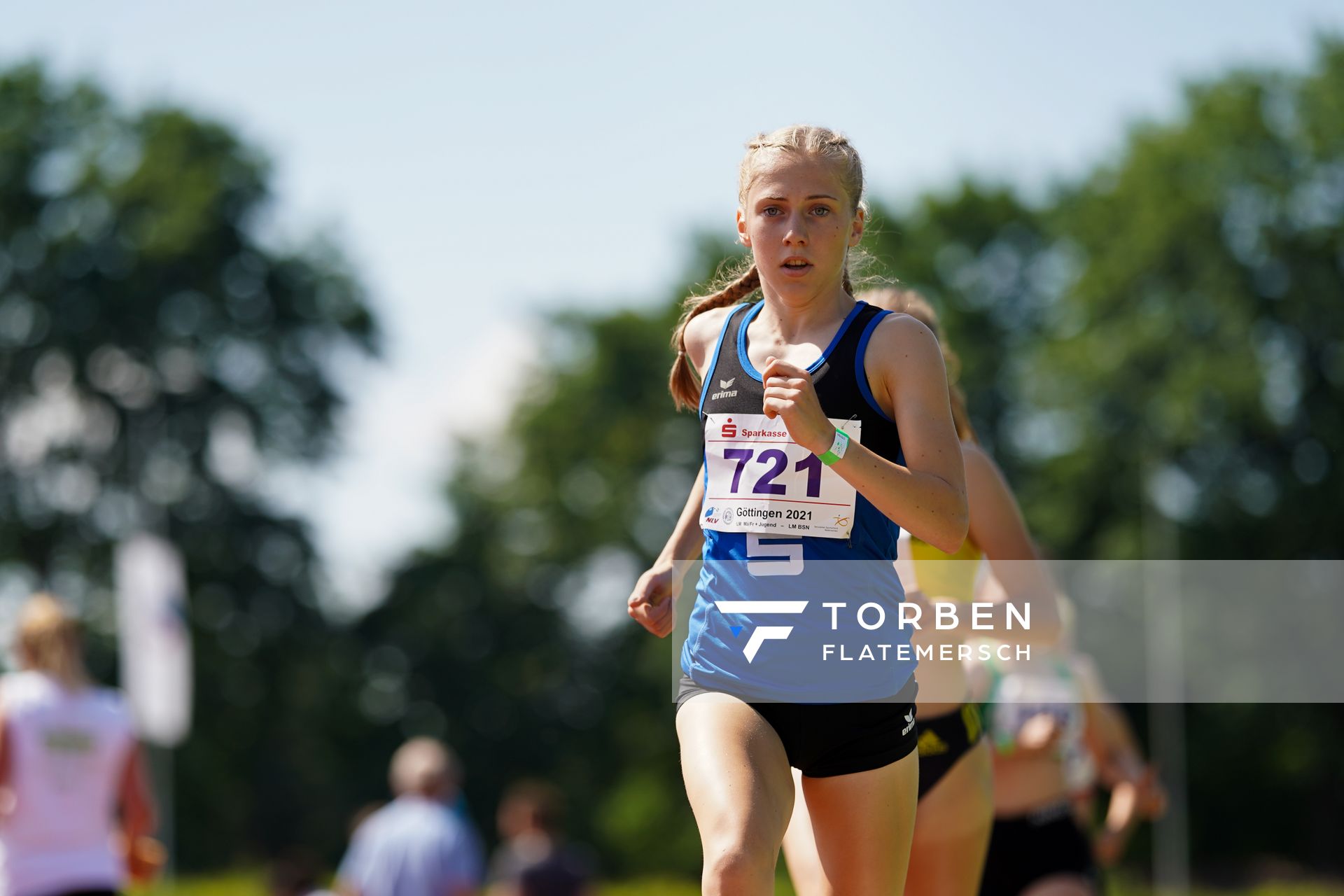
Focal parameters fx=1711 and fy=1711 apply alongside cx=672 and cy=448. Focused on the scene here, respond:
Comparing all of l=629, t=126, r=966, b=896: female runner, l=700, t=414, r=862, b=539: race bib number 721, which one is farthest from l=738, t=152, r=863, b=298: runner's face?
l=700, t=414, r=862, b=539: race bib number 721

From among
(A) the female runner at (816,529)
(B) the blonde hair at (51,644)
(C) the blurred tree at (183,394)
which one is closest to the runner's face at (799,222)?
(A) the female runner at (816,529)

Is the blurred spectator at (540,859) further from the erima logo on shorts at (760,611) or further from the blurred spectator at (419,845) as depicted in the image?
the erima logo on shorts at (760,611)

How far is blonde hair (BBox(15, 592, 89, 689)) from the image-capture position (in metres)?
7.02

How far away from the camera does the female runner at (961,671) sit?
506cm

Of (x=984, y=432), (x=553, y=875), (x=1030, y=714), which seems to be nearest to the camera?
(x=1030, y=714)

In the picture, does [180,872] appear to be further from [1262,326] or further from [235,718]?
[1262,326]

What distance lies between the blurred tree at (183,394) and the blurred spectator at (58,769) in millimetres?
32390

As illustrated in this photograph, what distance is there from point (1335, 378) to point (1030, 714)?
109 ft

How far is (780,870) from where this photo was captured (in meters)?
35.5

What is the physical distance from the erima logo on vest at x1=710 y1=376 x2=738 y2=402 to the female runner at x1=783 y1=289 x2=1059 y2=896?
1.01 metres

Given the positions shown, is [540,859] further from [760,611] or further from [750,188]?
[750,188]

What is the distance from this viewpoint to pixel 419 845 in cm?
1087

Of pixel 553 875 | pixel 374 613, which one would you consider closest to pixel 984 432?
pixel 374 613

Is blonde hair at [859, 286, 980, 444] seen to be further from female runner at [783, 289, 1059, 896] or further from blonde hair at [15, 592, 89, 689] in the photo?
blonde hair at [15, 592, 89, 689]
